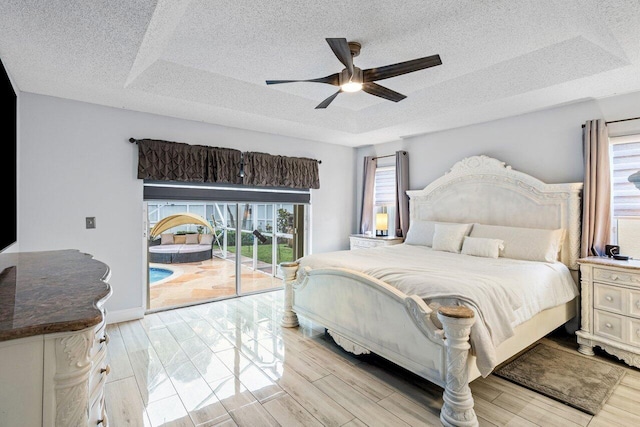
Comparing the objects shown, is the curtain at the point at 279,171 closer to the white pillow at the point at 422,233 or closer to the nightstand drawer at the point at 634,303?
the white pillow at the point at 422,233

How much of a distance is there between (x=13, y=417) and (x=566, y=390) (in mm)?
3073

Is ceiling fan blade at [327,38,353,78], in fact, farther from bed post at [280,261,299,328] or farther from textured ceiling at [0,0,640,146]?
bed post at [280,261,299,328]

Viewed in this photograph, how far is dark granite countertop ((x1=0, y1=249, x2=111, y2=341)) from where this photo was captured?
3.08 ft

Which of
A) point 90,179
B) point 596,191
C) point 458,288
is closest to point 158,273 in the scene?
point 90,179

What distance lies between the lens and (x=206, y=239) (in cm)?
461

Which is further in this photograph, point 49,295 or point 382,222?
point 382,222

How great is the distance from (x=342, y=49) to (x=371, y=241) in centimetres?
347

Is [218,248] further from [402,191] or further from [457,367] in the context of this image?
[457,367]

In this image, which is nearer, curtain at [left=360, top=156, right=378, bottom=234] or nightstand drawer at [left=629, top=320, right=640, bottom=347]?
nightstand drawer at [left=629, top=320, right=640, bottom=347]

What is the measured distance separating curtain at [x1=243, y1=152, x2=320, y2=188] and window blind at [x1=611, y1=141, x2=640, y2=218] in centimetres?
372

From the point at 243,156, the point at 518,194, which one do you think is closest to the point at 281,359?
the point at 243,156

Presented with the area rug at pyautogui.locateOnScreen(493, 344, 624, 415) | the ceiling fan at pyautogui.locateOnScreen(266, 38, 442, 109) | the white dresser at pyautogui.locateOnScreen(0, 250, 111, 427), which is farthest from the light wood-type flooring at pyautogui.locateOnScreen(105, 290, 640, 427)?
the ceiling fan at pyautogui.locateOnScreen(266, 38, 442, 109)

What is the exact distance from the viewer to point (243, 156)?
4535mm

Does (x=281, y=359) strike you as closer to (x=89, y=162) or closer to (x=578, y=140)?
(x=89, y=162)
